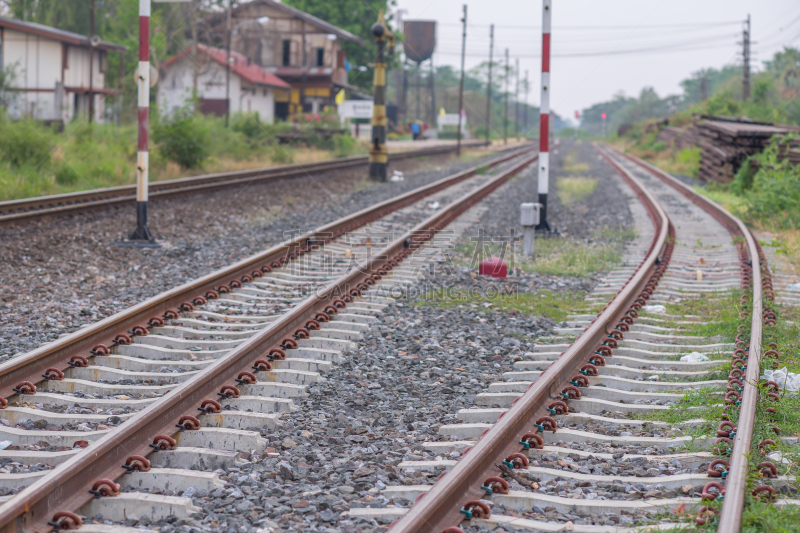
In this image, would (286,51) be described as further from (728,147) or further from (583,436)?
(583,436)

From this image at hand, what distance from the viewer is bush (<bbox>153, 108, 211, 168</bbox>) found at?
714 inches

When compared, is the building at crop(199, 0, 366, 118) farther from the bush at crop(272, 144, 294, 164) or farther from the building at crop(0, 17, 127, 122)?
the bush at crop(272, 144, 294, 164)

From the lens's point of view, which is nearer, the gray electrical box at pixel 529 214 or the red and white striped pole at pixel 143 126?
the red and white striped pole at pixel 143 126

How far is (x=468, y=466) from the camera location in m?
3.41

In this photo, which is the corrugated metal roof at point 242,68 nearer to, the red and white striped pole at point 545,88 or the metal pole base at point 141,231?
the red and white striped pole at point 545,88

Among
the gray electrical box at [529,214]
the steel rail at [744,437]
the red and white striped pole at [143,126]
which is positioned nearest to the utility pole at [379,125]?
the gray electrical box at [529,214]

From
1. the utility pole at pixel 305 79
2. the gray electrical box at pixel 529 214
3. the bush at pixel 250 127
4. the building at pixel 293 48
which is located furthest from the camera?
the building at pixel 293 48

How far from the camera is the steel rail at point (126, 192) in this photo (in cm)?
1091

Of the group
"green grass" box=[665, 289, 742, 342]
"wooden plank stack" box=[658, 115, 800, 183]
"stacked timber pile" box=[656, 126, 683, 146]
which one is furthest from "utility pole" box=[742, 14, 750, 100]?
"green grass" box=[665, 289, 742, 342]

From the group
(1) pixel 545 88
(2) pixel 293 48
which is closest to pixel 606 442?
(1) pixel 545 88

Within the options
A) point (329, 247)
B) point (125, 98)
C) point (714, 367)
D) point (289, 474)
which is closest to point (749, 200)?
point (329, 247)

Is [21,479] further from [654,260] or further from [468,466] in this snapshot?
[654,260]

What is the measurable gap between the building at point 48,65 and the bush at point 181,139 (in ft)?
49.3

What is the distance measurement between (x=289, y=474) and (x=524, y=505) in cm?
120
